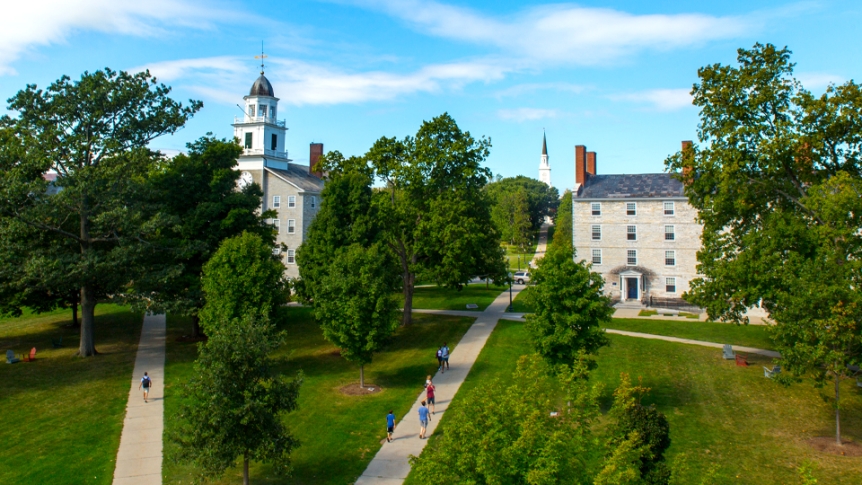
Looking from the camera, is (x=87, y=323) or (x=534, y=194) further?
(x=534, y=194)

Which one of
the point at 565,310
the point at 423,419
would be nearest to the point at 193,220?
the point at 423,419

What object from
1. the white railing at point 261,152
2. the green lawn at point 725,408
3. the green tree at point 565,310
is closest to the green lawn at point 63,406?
the green lawn at point 725,408

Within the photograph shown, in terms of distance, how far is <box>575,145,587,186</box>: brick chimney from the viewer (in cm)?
5309

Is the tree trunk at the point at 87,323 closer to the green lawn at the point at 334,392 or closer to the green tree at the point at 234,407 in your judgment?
the green lawn at the point at 334,392

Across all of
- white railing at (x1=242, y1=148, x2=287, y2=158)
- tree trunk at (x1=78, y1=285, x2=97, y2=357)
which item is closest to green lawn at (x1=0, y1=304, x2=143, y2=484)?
tree trunk at (x1=78, y1=285, x2=97, y2=357)

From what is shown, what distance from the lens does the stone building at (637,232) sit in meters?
49.8

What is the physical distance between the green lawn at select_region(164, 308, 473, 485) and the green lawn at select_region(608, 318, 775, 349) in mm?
10574

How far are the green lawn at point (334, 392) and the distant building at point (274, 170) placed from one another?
753 inches

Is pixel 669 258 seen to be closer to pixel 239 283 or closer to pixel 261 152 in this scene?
pixel 239 283

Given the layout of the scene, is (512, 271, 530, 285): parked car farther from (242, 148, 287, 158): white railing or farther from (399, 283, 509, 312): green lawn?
(242, 148, 287, 158): white railing

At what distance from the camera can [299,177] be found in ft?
206

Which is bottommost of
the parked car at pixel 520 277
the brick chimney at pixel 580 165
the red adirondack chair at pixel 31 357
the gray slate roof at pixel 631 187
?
the red adirondack chair at pixel 31 357

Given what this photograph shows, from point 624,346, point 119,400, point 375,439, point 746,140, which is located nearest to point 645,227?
point 624,346

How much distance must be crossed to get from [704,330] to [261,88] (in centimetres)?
4582
